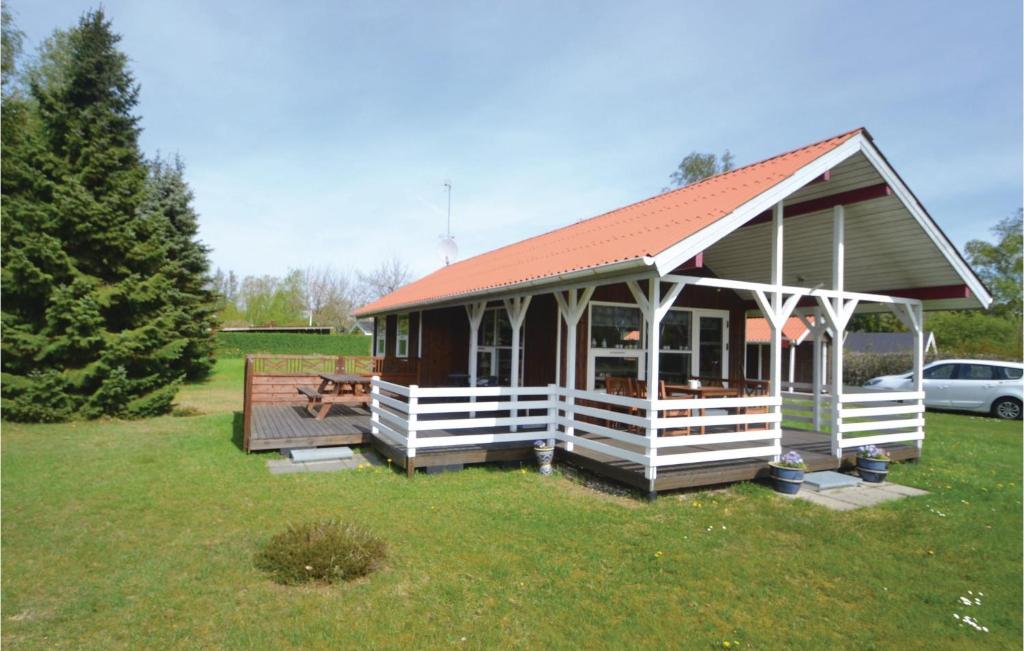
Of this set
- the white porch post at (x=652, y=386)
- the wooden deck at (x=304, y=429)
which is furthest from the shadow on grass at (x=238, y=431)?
the white porch post at (x=652, y=386)

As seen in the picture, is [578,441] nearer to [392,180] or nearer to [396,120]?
[396,120]

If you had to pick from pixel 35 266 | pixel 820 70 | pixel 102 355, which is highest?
pixel 820 70

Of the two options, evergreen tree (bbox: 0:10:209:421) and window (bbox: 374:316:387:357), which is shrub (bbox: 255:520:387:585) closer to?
evergreen tree (bbox: 0:10:209:421)

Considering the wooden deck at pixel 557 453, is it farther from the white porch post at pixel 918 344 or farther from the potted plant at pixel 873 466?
the white porch post at pixel 918 344

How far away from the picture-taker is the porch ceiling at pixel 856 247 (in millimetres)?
7633

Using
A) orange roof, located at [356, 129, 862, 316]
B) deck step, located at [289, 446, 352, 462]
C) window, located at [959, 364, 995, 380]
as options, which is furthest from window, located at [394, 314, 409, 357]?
window, located at [959, 364, 995, 380]

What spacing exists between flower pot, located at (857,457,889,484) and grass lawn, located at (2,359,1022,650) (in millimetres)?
597

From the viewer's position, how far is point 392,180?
19.2m

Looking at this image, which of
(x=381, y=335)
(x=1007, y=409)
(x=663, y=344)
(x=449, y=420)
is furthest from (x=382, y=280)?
(x=449, y=420)

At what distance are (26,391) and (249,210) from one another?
14512 millimetres

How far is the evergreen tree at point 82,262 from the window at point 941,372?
66.2 feet

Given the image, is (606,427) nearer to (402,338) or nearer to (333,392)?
(333,392)

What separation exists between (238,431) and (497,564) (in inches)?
295

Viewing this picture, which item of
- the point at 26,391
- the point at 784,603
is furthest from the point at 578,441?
the point at 26,391
